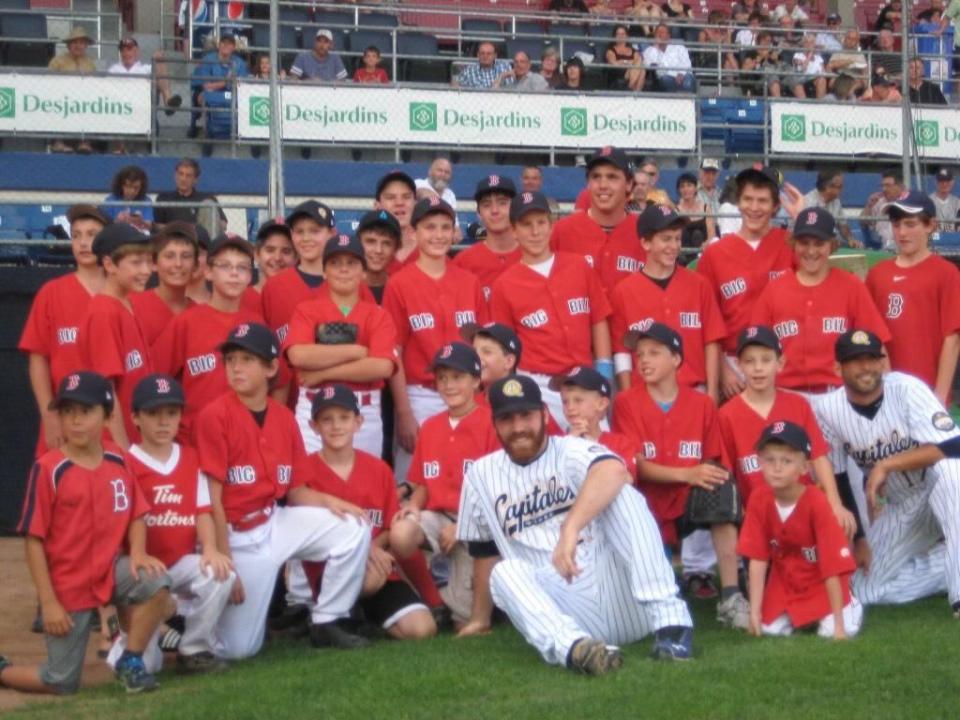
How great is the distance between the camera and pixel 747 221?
8.77 m

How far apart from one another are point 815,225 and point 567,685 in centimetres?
322

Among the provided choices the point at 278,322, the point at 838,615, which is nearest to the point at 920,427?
the point at 838,615

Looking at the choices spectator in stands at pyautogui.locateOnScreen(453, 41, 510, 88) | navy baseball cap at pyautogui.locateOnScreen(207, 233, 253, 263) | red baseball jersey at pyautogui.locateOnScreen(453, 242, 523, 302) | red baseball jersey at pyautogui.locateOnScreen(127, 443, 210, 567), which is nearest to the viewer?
red baseball jersey at pyautogui.locateOnScreen(127, 443, 210, 567)

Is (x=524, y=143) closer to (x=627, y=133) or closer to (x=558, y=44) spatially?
(x=627, y=133)

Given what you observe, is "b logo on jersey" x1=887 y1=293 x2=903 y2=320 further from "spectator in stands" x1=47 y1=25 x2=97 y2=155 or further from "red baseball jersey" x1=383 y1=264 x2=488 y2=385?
"spectator in stands" x1=47 y1=25 x2=97 y2=155

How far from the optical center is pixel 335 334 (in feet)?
26.1

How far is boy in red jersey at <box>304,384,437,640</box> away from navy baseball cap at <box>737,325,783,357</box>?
1.84 m

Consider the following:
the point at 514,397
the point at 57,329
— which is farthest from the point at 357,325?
the point at 514,397

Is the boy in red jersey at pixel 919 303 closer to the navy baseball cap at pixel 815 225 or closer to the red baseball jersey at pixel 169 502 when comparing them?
the navy baseball cap at pixel 815 225

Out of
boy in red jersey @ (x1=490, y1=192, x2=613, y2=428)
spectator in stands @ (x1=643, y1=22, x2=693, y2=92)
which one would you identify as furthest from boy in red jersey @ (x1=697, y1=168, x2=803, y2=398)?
spectator in stands @ (x1=643, y1=22, x2=693, y2=92)

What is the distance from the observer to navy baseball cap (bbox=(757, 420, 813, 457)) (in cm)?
706

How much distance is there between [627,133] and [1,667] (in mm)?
11185

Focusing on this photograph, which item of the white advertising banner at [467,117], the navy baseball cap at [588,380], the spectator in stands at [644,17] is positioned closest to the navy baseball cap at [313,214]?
the navy baseball cap at [588,380]

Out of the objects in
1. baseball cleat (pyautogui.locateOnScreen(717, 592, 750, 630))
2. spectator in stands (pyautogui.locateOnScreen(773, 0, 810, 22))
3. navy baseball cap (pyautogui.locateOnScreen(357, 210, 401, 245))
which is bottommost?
baseball cleat (pyautogui.locateOnScreen(717, 592, 750, 630))
